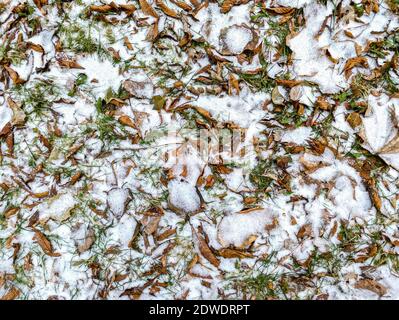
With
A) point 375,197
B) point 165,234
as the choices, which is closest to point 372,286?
point 375,197

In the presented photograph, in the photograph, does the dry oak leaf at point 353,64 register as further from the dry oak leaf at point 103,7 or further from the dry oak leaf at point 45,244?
the dry oak leaf at point 45,244

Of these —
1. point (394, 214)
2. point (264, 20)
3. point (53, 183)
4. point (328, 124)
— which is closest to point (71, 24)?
point (53, 183)

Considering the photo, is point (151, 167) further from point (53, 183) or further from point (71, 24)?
point (71, 24)

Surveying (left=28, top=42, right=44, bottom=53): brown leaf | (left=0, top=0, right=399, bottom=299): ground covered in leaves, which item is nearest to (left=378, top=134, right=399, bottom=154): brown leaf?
(left=0, top=0, right=399, bottom=299): ground covered in leaves

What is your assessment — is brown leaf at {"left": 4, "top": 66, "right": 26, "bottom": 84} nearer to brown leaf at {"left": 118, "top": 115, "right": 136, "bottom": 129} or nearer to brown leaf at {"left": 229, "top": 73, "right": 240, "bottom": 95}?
brown leaf at {"left": 118, "top": 115, "right": 136, "bottom": 129}

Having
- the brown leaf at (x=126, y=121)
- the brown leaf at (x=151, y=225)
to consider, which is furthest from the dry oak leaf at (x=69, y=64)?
the brown leaf at (x=151, y=225)

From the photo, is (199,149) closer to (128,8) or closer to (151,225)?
(151,225)
